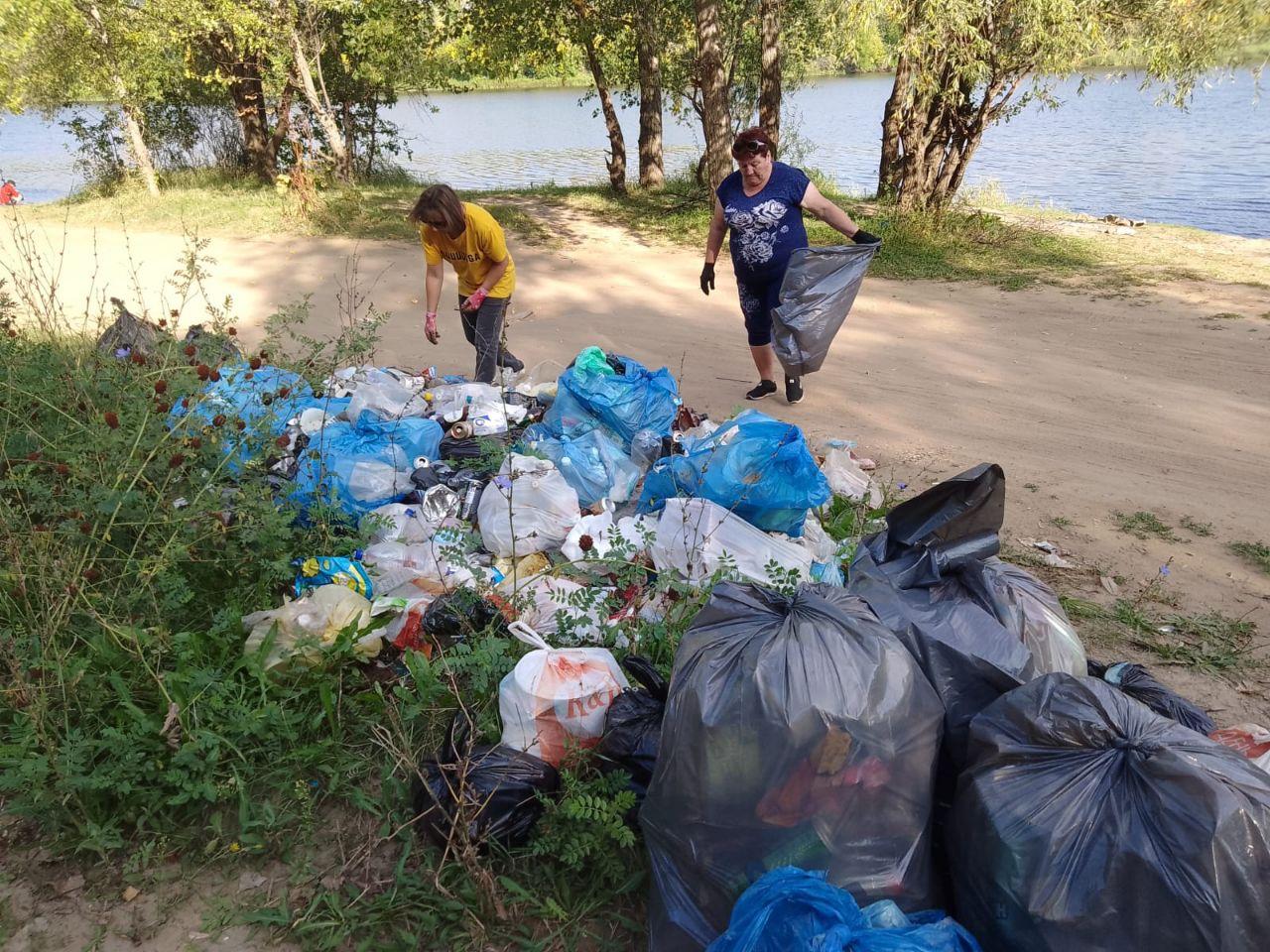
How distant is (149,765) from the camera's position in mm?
2174

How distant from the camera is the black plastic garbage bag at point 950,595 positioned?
6.83 feet

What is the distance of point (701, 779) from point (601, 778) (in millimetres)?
401

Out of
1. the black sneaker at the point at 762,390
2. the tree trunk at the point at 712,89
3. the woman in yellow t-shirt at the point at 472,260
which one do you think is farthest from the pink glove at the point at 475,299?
the tree trunk at the point at 712,89

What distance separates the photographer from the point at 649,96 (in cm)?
1277

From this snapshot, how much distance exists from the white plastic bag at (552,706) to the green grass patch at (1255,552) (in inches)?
105

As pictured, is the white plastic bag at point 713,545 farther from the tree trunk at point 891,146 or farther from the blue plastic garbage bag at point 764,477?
the tree trunk at point 891,146

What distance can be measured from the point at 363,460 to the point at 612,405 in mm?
1083

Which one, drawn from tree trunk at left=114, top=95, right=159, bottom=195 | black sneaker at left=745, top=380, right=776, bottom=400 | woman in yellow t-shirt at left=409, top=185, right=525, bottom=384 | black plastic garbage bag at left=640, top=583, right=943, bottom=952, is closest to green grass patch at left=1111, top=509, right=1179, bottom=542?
black sneaker at left=745, top=380, right=776, bottom=400

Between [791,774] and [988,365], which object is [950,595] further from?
[988,365]

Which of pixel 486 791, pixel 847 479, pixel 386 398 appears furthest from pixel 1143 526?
pixel 386 398

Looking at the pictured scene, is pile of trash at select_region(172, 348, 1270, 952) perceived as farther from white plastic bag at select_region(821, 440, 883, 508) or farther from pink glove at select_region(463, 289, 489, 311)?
pink glove at select_region(463, 289, 489, 311)

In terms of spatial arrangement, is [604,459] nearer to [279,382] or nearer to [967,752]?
[279,382]

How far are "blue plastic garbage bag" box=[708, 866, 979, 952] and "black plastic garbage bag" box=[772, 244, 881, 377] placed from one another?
351cm

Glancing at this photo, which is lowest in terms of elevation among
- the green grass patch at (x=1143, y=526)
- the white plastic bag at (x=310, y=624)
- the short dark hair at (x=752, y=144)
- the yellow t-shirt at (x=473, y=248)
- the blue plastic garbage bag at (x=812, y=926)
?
the green grass patch at (x=1143, y=526)
